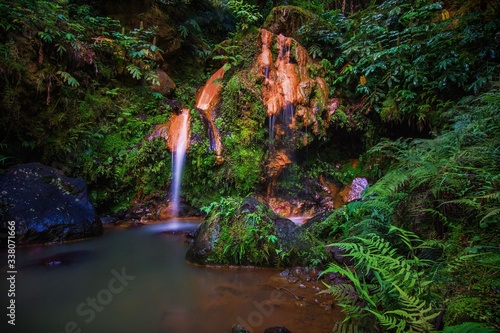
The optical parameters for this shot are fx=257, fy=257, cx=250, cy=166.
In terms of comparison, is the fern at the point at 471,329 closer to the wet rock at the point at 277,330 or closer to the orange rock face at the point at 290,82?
the wet rock at the point at 277,330

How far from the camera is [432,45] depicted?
19.5ft

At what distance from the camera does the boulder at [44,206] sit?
4578 mm

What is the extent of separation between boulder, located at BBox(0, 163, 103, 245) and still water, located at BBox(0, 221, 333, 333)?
1.21 feet

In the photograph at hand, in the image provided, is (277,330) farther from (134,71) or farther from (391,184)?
(134,71)

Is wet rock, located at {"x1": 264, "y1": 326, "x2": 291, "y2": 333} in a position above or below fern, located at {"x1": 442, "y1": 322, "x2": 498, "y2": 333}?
below

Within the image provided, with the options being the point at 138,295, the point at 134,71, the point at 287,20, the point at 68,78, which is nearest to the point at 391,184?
the point at 138,295

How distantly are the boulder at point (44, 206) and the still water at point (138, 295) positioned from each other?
1.21 feet

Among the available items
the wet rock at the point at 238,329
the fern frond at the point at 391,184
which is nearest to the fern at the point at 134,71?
the fern frond at the point at 391,184

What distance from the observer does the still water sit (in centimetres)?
245

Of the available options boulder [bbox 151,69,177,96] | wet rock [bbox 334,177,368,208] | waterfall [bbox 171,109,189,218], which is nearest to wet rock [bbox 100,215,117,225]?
waterfall [bbox 171,109,189,218]

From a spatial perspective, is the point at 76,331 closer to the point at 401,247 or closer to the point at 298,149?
the point at 401,247

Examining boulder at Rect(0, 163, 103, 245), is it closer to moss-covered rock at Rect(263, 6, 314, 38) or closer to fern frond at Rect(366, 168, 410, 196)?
fern frond at Rect(366, 168, 410, 196)

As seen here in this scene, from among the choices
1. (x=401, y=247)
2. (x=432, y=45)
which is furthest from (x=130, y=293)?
(x=432, y=45)

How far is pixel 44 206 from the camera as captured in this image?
16.0 feet
